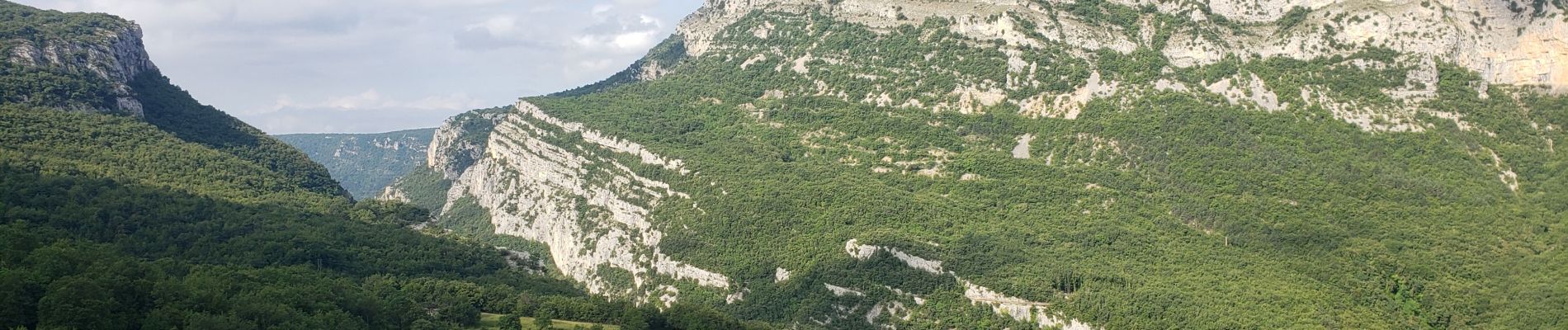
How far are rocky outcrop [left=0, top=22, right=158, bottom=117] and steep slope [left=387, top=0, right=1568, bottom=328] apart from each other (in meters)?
40.0

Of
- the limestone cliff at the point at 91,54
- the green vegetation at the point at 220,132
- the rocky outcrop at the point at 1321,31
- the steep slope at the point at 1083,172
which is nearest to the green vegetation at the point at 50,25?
the limestone cliff at the point at 91,54

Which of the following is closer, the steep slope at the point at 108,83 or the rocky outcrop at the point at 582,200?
the steep slope at the point at 108,83

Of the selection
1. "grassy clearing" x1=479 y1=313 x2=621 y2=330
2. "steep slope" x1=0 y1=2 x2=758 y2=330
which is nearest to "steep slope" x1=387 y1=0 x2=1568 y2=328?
"steep slope" x1=0 y1=2 x2=758 y2=330

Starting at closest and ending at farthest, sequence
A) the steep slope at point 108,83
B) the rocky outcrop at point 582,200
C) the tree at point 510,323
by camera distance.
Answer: the tree at point 510,323, the steep slope at point 108,83, the rocky outcrop at point 582,200

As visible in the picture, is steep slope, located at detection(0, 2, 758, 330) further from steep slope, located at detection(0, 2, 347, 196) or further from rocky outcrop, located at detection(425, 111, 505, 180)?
rocky outcrop, located at detection(425, 111, 505, 180)

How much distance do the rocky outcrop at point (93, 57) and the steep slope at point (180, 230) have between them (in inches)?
7.6

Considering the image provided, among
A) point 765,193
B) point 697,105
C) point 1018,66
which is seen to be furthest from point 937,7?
point 765,193

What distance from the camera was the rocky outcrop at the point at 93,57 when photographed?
112812 mm

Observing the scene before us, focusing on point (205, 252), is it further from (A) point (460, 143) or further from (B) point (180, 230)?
(A) point (460, 143)

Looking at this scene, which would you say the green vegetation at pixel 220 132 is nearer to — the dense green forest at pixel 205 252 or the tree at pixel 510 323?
the dense green forest at pixel 205 252

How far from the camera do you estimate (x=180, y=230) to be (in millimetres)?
86312

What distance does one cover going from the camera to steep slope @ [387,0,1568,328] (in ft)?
301

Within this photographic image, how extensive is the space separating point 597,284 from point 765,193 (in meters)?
17.4

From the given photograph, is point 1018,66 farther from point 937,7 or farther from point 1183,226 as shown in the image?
point 1183,226
